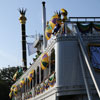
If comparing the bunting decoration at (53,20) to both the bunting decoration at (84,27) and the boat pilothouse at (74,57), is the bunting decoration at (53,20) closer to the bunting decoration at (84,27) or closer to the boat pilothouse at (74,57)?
the boat pilothouse at (74,57)

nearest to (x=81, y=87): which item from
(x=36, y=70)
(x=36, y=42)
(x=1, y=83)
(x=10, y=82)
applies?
(x=36, y=70)

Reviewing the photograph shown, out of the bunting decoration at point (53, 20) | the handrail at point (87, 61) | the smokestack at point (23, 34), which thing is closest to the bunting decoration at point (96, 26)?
the handrail at point (87, 61)

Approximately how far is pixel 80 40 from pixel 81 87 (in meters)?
2.42

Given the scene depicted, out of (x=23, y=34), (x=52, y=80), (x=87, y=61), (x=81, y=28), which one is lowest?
(x=52, y=80)

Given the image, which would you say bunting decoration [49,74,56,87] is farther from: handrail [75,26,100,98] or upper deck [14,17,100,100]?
handrail [75,26,100,98]

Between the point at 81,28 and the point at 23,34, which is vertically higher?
the point at 23,34

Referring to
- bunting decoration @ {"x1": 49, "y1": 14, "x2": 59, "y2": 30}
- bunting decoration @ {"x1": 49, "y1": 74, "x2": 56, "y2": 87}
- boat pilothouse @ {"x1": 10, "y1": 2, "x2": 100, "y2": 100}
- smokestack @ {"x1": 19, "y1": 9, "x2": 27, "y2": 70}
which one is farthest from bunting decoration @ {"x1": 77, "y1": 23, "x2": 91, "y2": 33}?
smokestack @ {"x1": 19, "y1": 9, "x2": 27, "y2": 70}

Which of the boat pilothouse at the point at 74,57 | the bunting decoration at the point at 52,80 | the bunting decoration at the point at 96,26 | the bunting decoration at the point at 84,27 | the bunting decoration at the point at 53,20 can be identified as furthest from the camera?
the bunting decoration at the point at 96,26

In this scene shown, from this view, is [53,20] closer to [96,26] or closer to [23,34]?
[96,26]

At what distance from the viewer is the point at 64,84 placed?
16469 mm

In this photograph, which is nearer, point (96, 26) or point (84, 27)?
point (84, 27)

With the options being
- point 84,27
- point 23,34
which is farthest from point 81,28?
point 23,34

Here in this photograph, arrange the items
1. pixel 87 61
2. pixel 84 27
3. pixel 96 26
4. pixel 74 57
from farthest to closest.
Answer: pixel 96 26 → pixel 84 27 → pixel 74 57 → pixel 87 61

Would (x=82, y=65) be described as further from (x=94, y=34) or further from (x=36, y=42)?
(x=36, y=42)
